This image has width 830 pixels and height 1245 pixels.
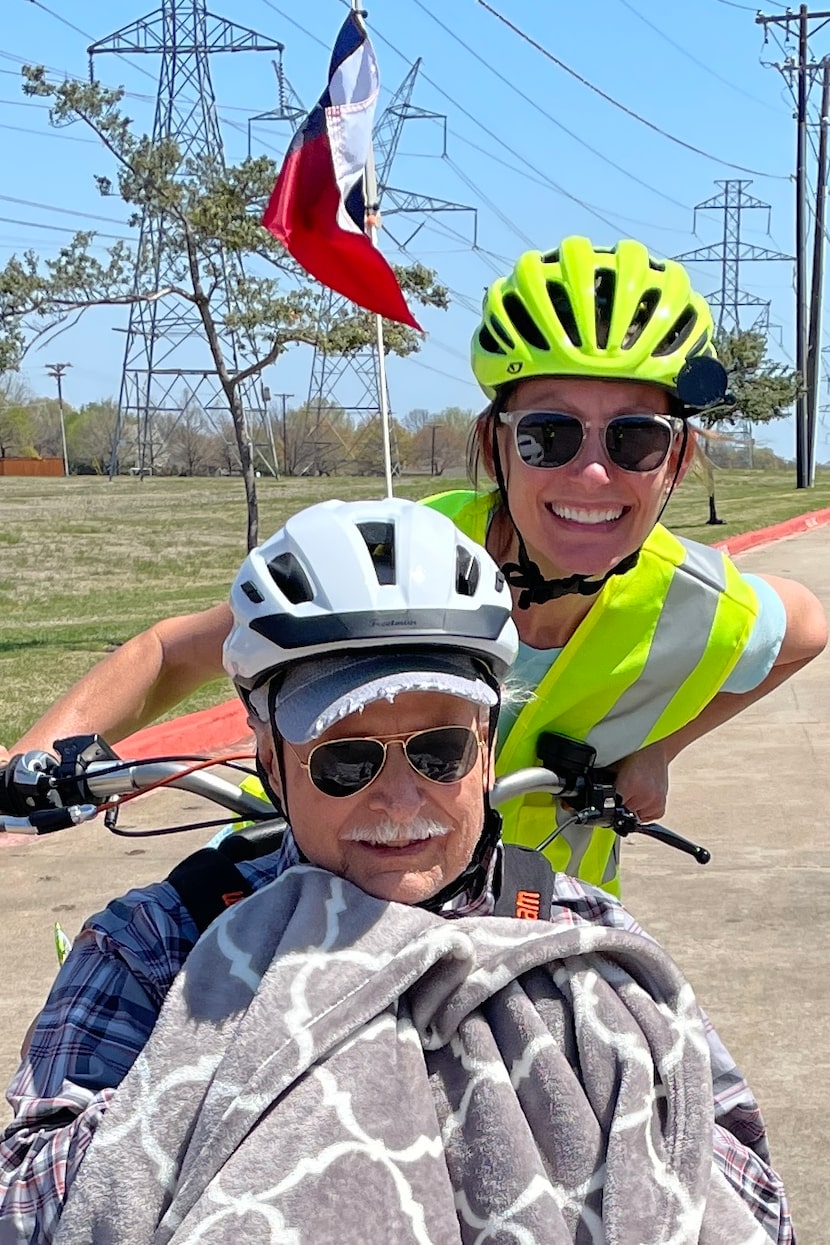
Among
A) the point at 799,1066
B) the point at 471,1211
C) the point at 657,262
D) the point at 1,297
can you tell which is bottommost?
the point at 799,1066

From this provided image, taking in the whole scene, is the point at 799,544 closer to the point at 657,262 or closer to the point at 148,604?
the point at 148,604

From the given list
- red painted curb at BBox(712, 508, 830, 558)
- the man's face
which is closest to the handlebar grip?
the man's face

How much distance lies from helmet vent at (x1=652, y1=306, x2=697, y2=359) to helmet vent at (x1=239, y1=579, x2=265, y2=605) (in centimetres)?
123

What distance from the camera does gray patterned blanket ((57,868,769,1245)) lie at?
1558mm

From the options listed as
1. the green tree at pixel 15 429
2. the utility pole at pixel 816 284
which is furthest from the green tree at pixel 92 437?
the utility pole at pixel 816 284

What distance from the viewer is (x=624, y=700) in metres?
2.93

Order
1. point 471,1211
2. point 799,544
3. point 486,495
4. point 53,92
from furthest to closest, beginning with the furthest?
point 799,544
point 53,92
point 486,495
point 471,1211

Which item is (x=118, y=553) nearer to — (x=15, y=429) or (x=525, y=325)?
(x=525, y=325)

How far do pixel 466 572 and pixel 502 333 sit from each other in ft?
3.85

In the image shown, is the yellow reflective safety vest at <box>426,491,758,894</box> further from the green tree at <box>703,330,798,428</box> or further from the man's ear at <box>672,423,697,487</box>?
the green tree at <box>703,330,798,428</box>

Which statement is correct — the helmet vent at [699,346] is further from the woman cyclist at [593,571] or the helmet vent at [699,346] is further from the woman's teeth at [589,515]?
the woman's teeth at [589,515]

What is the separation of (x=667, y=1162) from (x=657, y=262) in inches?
82.0

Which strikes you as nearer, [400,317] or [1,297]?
[400,317]

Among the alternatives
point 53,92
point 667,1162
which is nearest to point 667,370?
point 667,1162
